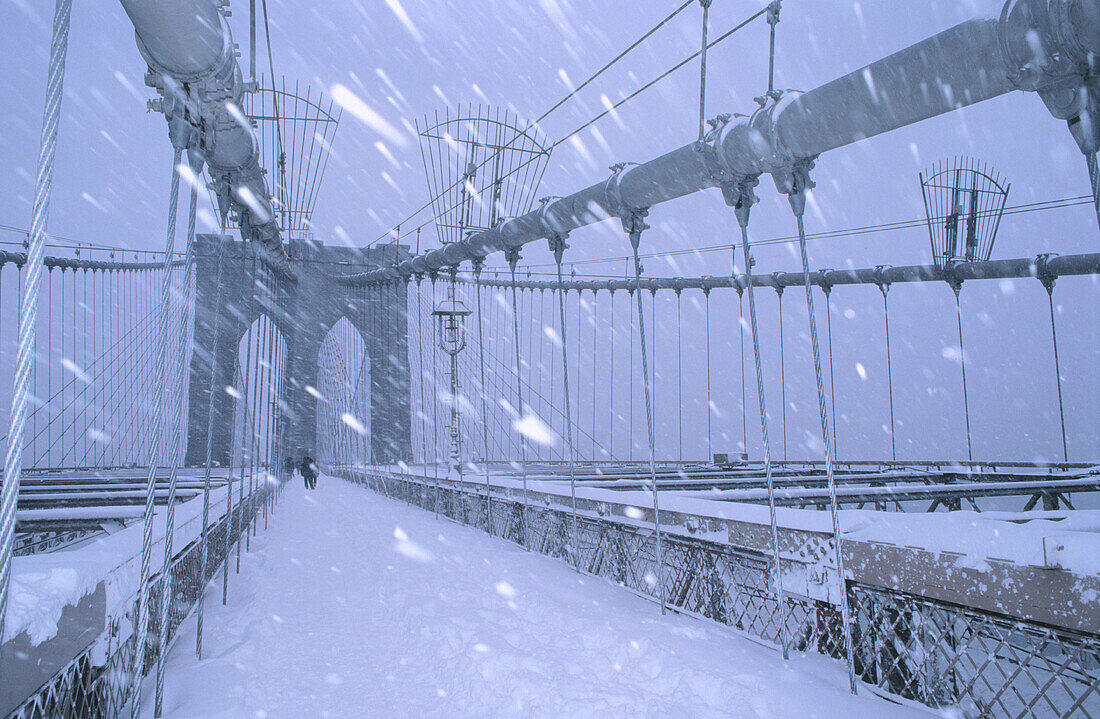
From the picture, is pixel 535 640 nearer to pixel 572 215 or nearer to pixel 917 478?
pixel 572 215

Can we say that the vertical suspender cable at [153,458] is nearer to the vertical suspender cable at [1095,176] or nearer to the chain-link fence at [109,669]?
the chain-link fence at [109,669]

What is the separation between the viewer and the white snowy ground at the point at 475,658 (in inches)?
103

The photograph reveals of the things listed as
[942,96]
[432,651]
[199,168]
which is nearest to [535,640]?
[432,651]

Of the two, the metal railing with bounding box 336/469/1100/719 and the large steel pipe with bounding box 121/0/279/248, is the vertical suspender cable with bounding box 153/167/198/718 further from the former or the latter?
the metal railing with bounding box 336/469/1100/719

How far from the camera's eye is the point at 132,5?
2.59 m

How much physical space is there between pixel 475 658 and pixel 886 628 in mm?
1860

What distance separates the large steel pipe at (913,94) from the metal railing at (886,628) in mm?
1622

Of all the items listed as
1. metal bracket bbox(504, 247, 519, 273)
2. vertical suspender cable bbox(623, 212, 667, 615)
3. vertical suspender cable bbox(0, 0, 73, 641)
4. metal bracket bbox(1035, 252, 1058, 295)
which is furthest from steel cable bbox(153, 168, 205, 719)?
metal bracket bbox(1035, 252, 1058, 295)

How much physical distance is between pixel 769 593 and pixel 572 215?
3.71 meters

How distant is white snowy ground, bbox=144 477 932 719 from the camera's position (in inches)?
103

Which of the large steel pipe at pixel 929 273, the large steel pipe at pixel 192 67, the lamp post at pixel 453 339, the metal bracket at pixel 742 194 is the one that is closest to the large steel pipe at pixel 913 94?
the metal bracket at pixel 742 194

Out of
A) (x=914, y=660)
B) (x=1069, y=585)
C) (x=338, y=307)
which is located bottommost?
(x=914, y=660)

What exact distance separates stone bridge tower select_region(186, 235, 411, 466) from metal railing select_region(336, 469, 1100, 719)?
2670 centimetres

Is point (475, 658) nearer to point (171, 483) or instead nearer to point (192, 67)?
point (171, 483)
